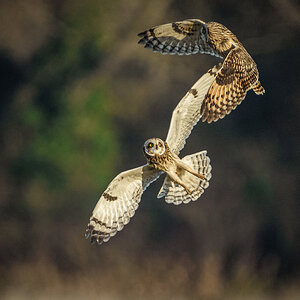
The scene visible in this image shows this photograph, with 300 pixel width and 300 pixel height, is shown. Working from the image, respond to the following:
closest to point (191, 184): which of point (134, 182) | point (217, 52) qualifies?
point (134, 182)

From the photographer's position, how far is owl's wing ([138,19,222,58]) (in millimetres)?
3840

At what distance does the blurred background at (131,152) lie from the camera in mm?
5855

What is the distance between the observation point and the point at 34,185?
21.5 ft

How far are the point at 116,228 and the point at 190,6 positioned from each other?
337 cm

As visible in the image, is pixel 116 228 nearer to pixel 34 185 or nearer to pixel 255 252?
pixel 255 252

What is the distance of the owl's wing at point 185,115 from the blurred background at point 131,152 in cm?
227

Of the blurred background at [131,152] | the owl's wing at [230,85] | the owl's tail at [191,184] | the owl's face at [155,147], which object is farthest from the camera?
the blurred background at [131,152]

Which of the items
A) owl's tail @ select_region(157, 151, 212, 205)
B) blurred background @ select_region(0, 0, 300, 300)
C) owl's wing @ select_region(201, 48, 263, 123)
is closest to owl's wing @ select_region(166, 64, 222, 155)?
owl's tail @ select_region(157, 151, 212, 205)

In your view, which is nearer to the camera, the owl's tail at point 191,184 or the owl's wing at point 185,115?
the owl's wing at point 185,115

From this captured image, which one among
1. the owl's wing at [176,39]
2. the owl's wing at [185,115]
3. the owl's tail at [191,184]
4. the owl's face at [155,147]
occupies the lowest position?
the owl's tail at [191,184]

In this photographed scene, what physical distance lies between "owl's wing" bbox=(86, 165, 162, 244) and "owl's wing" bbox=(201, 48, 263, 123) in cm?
61

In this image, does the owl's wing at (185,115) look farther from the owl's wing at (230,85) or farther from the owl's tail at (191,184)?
the owl's wing at (230,85)

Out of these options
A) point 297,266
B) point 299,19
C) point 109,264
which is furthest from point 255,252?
point 299,19

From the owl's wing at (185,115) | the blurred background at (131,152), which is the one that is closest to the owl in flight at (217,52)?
the owl's wing at (185,115)
